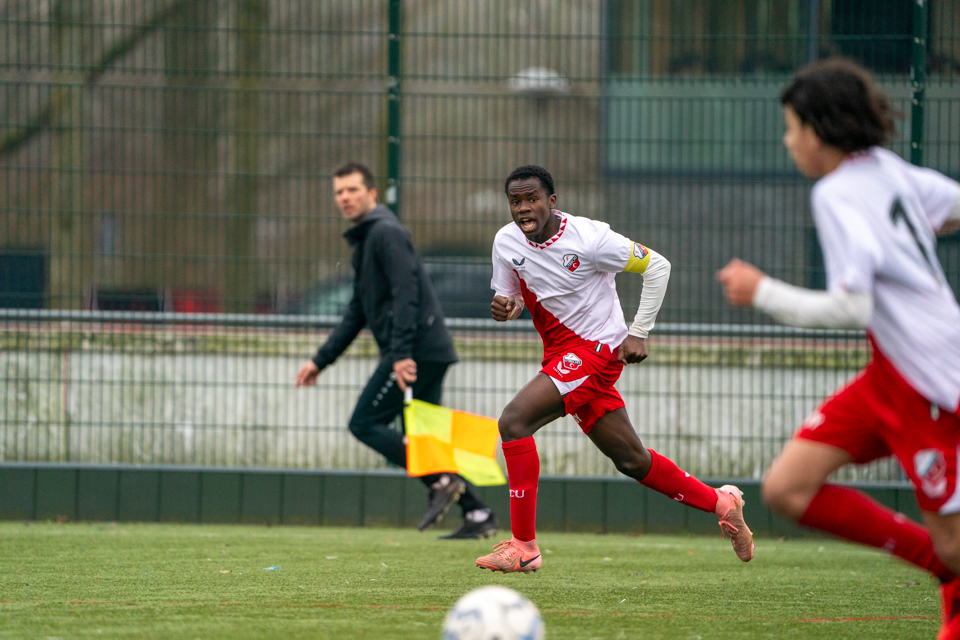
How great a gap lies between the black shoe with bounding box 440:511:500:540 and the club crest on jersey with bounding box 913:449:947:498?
13.1 ft

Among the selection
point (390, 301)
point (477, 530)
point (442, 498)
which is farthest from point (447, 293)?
point (477, 530)

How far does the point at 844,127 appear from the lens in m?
2.98

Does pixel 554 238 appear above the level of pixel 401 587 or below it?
above

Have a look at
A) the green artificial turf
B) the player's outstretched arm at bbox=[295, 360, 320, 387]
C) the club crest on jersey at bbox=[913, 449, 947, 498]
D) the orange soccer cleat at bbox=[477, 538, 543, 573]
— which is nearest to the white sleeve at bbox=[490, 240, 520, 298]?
the orange soccer cleat at bbox=[477, 538, 543, 573]

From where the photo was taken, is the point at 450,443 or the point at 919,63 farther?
the point at 919,63

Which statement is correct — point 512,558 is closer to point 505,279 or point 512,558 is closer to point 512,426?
point 512,426

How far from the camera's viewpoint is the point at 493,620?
2879 mm

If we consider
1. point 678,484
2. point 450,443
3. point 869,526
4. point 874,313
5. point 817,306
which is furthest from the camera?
point 450,443

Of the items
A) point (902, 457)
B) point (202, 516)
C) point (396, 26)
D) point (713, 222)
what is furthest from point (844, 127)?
point (202, 516)

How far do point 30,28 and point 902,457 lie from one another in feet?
22.5

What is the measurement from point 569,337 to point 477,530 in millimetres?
2081

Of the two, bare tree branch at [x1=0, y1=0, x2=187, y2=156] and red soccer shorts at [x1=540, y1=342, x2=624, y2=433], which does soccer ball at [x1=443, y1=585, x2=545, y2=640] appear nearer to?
red soccer shorts at [x1=540, y1=342, x2=624, y2=433]

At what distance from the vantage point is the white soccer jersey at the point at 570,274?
4.96 m

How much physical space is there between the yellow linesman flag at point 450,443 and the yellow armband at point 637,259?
6.02ft
